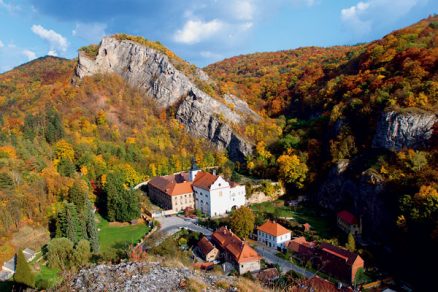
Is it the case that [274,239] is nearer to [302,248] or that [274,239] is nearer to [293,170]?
[302,248]

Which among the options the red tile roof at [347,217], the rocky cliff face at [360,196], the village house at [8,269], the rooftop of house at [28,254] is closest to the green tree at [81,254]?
the rooftop of house at [28,254]

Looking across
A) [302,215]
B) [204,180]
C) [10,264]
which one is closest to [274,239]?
[302,215]

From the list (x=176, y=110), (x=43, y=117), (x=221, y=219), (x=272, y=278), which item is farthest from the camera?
(x=176, y=110)

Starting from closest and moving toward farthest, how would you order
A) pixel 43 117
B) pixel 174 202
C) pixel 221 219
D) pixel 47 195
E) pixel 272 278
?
pixel 272 278
pixel 47 195
pixel 221 219
pixel 174 202
pixel 43 117

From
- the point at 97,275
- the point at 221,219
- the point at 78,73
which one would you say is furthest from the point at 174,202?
the point at 78,73

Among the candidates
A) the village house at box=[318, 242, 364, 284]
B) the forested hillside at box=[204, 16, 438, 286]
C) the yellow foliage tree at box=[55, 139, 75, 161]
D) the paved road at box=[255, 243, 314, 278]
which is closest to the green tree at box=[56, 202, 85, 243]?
the yellow foliage tree at box=[55, 139, 75, 161]

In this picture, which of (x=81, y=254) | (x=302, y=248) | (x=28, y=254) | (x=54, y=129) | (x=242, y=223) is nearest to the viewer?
(x=81, y=254)

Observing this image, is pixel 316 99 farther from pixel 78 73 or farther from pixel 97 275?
pixel 97 275
